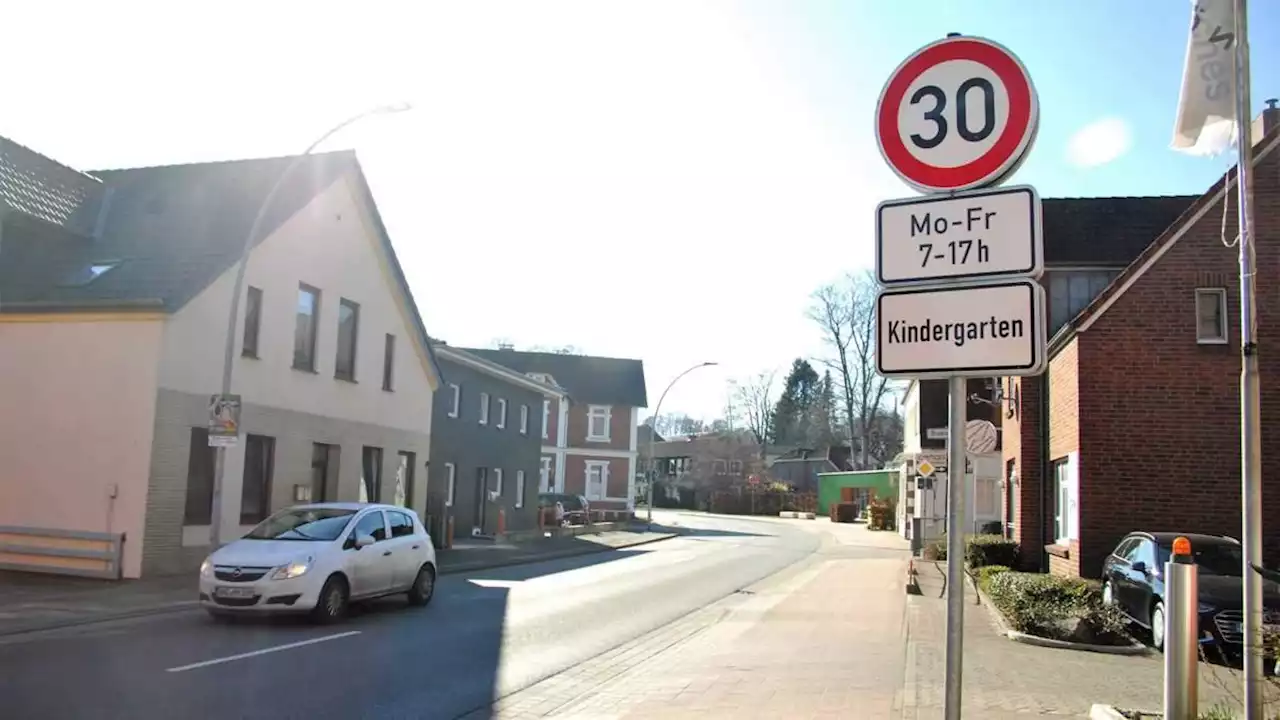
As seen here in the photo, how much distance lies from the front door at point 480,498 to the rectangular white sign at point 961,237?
3018cm

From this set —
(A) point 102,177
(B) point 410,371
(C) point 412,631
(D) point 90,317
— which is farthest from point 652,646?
(A) point 102,177

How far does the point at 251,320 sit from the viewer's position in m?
20.0

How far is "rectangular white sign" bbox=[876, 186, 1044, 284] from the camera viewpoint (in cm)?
345

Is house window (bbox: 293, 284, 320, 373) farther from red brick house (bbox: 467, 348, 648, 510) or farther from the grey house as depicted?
red brick house (bbox: 467, 348, 648, 510)

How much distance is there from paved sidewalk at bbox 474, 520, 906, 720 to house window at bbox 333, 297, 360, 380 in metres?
11.4

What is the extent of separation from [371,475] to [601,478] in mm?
35522

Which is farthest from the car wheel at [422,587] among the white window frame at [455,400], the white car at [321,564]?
the white window frame at [455,400]

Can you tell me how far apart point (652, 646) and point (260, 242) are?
481 inches

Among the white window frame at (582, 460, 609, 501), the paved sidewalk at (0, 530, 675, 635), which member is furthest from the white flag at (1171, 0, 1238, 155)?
the white window frame at (582, 460, 609, 501)

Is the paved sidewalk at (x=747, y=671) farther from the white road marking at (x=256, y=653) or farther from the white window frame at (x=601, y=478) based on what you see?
the white window frame at (x=601, y=478)

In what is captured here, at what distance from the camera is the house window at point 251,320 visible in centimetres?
1975

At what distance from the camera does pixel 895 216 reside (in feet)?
12.3

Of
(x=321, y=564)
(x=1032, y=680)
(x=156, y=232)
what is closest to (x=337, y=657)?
(x=321, y=564)

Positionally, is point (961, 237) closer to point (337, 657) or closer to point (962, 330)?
point (962, 330)
